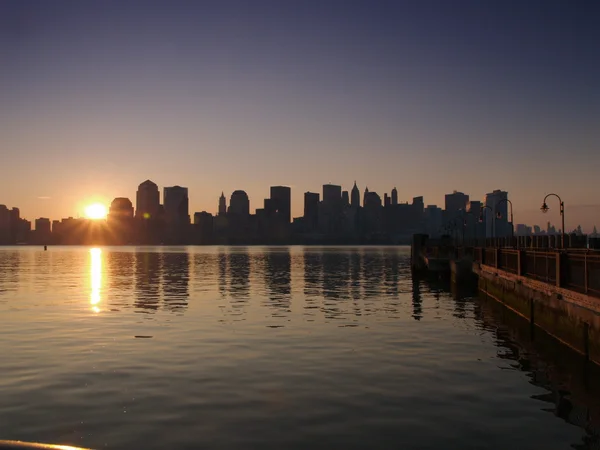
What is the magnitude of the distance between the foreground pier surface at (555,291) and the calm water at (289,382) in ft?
3.07

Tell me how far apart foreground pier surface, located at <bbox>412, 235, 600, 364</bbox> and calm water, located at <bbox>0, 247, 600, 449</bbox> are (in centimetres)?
94

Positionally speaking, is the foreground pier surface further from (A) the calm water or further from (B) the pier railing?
(A) the calm water

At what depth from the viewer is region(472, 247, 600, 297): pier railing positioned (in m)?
22.6

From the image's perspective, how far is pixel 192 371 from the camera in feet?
64.6

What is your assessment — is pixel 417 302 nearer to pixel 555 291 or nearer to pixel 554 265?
pixel 554 265

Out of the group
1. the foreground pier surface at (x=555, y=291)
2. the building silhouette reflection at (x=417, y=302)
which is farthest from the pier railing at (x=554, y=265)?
the building silhouette reflection at (x=417, y=302)

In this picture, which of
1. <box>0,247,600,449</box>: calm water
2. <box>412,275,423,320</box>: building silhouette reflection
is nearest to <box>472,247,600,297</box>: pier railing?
<box>0,247,600,449</box>: calm water

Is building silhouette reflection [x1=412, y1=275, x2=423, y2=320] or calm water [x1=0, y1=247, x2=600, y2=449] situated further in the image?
building silhouette reflection [x1=412, y1=275, x2=423, y2=320]

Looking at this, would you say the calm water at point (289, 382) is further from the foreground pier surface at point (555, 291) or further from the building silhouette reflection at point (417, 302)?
the foreground pier surface at point (555, 291)

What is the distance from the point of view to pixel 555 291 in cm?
2483

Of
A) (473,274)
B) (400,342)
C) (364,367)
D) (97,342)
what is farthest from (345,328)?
(473,274)

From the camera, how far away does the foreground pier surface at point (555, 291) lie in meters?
20.8

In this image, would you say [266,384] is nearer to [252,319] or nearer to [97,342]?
[97,342]

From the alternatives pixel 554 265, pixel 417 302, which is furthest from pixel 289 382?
pixel 417 302
